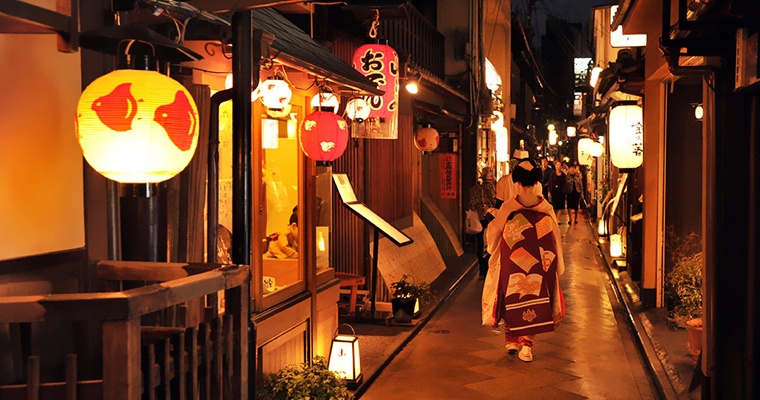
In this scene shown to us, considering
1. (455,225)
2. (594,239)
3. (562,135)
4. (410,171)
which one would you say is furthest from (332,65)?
(562,135)

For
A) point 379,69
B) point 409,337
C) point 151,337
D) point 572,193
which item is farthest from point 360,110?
point 572,193

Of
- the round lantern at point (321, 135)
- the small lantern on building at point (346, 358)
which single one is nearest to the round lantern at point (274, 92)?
the round lantern at point (321, 135)

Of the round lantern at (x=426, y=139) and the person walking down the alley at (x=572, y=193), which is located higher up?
the round lantern at (x=426, y=139)

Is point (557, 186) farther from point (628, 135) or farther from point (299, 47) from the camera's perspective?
point (299, 47)

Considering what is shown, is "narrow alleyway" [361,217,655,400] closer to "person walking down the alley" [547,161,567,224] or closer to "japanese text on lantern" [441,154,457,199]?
"japanese text on lantern" [441,154,457,199]

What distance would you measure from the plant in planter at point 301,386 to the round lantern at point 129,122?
3.70 m

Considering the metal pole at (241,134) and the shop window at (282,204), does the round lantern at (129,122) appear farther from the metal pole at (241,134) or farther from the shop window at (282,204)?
the shop window at (282,204)

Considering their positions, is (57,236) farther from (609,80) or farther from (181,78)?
(609,80)

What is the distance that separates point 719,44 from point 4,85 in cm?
684

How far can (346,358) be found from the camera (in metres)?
9.05

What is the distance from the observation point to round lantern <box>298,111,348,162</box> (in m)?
8.94

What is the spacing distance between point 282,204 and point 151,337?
4.90 m

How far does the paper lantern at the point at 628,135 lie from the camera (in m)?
15.1

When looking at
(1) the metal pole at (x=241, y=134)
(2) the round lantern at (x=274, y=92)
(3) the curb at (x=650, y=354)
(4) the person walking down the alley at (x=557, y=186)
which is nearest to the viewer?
(1) the metal pole at (x=241, y=134)
